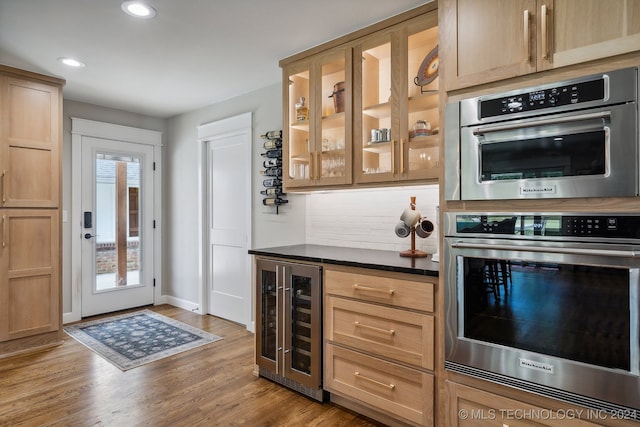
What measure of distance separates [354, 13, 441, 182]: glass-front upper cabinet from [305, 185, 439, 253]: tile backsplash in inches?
12.2

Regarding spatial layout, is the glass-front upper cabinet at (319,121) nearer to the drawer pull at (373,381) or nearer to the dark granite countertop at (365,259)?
the dark granite countertop at (365,259)

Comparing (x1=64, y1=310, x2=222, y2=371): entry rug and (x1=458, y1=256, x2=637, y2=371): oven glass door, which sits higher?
(x1=458, y1=256, x2=637, y2=371): oven glass door

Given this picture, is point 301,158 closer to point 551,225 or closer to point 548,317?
point 551,225

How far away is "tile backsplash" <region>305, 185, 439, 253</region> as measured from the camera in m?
2.61

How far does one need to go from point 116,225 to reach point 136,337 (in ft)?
4.95

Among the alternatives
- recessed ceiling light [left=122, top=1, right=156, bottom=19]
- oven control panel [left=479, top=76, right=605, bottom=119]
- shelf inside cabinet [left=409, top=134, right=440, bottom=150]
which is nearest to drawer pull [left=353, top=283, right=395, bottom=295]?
shelf inside cabinet [left=409, top=134, right=440, bottom=150]

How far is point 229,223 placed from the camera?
4.16 meters

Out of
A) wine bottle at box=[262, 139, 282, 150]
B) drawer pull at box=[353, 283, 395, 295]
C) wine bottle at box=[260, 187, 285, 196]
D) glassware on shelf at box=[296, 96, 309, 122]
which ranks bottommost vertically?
drawer pull at box=[353, 283, 395, 295]

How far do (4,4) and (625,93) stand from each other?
125 inches

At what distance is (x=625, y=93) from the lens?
1408mm

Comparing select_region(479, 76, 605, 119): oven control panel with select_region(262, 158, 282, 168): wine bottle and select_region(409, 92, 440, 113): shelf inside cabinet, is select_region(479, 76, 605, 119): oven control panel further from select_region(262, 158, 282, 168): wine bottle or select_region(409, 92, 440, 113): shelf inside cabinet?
select_region(262, 158, 282, 168): wine bottle

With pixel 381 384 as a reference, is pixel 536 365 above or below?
above

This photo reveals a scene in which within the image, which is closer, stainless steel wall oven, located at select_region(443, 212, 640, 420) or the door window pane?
stainless steel wall oven, located at select_region(443, 212, 640, 420)

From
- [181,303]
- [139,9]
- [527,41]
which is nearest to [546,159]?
[527,41]
